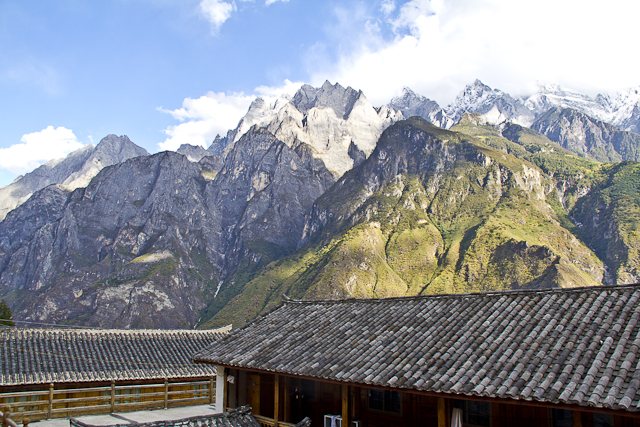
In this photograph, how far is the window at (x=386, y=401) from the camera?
551 inches

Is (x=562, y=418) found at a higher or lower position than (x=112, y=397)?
higher

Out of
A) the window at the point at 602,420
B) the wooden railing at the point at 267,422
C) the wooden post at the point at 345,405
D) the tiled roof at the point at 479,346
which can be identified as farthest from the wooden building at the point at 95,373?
the window at the point at 602,420

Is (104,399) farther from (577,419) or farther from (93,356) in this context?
(577,419)

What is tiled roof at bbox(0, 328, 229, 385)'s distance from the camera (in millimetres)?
24234

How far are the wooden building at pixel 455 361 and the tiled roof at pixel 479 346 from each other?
0.03m

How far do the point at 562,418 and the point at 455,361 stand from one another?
2.78 m

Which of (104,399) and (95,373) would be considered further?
(95,373)

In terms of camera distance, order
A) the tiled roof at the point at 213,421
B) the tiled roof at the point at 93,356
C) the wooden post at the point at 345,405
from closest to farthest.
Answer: the tiled roof at the point at 213,421
the wooden post at the point at 345,405
the tiled roof at the point at 93,356

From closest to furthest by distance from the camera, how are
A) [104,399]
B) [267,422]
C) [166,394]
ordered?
[267,422] < [104,399] < [166,394]

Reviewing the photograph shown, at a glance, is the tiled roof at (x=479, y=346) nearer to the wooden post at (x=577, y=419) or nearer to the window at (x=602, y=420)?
the wooden post at (x=577, y=419)

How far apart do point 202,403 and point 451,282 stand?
12664 centimetres

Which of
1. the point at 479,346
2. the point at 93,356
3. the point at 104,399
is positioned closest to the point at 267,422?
the point at 479,346

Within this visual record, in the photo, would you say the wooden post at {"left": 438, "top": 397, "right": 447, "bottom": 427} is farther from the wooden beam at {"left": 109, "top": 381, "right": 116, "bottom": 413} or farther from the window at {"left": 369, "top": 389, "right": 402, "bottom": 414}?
the wooden beam at {"left": 109, "top": 381, "right": 116, "bottom": 413}

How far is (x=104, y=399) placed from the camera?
2269 centimetres
